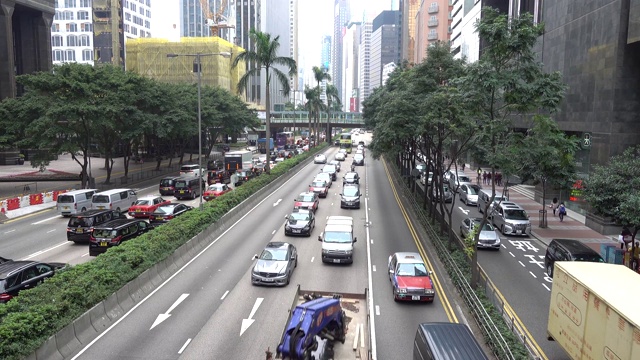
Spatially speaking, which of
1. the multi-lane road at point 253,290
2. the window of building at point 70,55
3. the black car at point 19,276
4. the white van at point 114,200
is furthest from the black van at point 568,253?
the window of building at point 70,55

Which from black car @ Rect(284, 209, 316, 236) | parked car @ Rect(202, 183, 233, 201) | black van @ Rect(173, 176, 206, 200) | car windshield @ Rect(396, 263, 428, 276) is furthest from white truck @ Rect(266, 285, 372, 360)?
black van @ Rect(173, 176, 206, 200)

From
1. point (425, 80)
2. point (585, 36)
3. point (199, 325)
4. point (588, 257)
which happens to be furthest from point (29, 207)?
point (585, 36)

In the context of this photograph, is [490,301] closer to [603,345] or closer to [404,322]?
[404,322]

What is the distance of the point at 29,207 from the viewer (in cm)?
3984

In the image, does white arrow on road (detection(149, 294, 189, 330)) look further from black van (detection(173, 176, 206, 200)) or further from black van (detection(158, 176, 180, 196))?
black van (detection(158, 176, 180, 196))

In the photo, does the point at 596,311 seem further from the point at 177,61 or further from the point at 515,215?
the point at 177,61

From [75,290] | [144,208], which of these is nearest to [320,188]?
[144,208]

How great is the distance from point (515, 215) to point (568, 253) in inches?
→ 454

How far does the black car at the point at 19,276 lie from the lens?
1748 cm

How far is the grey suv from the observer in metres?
33.8

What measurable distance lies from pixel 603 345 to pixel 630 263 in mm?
14175

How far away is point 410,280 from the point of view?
2016 cm

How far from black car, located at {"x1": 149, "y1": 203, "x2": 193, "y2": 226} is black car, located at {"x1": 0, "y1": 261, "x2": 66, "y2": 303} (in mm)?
11836

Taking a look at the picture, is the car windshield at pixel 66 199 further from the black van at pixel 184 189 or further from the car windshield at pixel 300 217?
the car windshield at pixel 300 217
